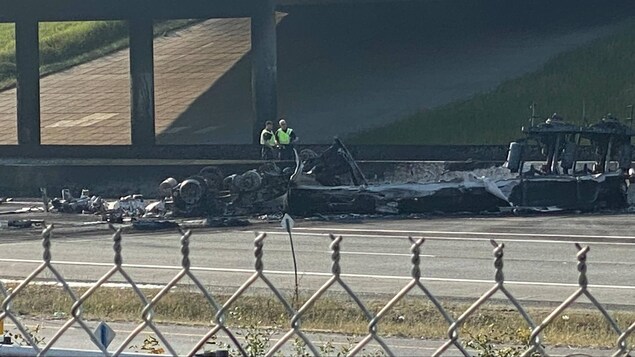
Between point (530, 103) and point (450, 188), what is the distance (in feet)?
66.5

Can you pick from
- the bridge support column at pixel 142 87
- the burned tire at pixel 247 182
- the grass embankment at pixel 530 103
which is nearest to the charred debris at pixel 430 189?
the burned tire at pixel 247 182

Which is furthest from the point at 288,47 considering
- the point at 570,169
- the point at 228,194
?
the point at 570,169

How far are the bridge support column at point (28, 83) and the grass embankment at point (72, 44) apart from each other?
15.4 meters

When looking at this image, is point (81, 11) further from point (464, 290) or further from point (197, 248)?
point (464, 290)

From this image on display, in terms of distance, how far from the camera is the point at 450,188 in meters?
28.8

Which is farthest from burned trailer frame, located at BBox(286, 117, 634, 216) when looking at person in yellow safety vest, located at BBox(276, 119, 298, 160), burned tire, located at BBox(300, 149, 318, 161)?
person in yellow safety vest, located at BBox(276, 119, 298, 160)

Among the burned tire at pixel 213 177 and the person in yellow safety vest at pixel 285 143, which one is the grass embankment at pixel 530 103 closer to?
the person in yellow safety vest at pixel 285 143

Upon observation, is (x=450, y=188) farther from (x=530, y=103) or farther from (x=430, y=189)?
(x=530, y=103)

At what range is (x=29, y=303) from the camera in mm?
15055

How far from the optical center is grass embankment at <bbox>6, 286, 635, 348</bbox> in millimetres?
12930

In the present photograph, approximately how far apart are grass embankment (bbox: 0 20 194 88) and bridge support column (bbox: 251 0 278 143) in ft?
68.4

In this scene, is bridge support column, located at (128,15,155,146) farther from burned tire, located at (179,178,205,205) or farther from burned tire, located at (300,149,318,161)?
burned tire, located at (179,178,205,205)

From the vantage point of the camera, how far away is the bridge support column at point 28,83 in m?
47.5

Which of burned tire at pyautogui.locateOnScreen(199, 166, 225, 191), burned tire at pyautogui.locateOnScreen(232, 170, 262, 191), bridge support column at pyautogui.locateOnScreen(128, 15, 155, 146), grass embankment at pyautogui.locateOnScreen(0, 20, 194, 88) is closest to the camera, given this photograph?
burned tire at pyautogui.locateOnScreen(232, 170, 262, 191)
